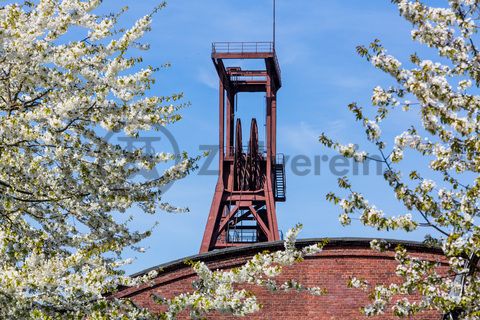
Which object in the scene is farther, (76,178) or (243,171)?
(243,171)

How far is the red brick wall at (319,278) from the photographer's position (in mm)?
20391

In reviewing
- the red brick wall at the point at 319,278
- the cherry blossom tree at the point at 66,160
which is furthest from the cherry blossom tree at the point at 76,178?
the red brick wall at the point at 319,278

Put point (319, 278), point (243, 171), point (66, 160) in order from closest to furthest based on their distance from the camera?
point (66, 160) < point (319, 278) < point (243, 171)

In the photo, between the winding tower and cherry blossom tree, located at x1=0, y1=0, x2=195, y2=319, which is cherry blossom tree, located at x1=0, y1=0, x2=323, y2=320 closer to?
cherry blossom tree, located at x1=0, y1=0, x2=195, y2=319

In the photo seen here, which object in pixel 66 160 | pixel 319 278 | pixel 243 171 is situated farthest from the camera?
pixel 243 171

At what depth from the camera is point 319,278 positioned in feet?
67.9

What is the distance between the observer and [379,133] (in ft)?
36.7

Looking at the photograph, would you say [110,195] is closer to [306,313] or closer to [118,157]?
[118,157]

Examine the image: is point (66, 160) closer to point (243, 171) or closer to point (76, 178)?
point (76, 178)

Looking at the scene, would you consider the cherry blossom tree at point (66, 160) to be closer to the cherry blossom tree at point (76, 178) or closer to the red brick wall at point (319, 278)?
the cherry blossom tree at point (76, 178)

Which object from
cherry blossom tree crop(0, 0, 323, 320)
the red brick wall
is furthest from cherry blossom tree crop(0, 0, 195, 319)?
the red brick wall

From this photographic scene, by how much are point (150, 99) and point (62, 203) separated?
2131mm

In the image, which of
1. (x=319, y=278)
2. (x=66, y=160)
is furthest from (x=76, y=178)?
(x=319, y=278)

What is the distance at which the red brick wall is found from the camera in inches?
803
